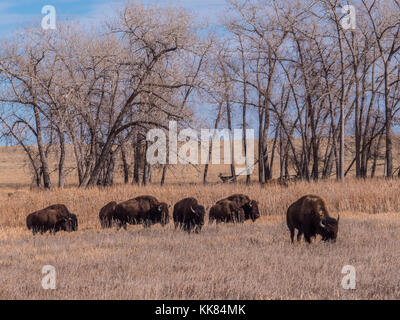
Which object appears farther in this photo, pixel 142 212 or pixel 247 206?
pixel 247 206

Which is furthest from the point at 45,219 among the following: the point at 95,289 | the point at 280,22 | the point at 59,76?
the point at 280,22

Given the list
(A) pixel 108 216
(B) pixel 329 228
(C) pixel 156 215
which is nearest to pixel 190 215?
(C) pixel 156 215

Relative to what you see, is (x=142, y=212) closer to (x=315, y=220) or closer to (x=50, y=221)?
(x=50, y=221)

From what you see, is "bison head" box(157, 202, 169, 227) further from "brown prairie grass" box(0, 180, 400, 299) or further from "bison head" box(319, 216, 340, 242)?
"bison head" box(319, 216, 340, 242)

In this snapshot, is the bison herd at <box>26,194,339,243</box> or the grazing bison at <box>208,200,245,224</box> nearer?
the bison herd at <box>26,194,339,243</box>

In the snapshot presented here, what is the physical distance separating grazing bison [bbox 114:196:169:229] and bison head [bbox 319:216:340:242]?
18.3 feet

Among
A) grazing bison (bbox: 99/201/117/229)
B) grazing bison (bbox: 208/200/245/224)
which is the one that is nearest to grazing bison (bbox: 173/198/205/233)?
grazing bison (bbox: 208/200/245/224)

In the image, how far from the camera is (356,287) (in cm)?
715

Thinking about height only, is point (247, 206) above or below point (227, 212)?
above

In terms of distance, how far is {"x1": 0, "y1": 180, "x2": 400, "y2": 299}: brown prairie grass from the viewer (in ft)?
22.6

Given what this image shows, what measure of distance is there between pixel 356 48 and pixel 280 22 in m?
4.79

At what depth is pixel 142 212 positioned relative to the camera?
47.5 ft

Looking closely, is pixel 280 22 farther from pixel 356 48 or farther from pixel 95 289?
pixel 95 289

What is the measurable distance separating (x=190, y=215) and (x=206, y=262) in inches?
164
